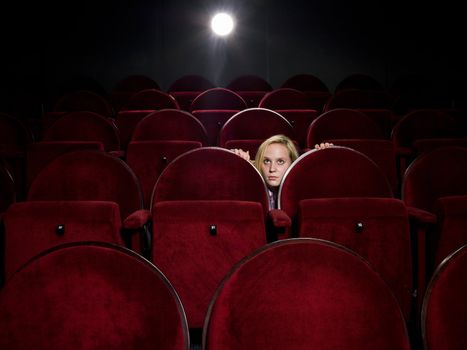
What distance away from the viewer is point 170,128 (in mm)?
1459

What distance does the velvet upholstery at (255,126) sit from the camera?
145 cm

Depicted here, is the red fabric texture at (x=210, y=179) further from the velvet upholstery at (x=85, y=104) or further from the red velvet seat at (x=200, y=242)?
the velvet upholstery at (x=85, y=104)

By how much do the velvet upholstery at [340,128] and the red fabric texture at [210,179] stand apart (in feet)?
1.63

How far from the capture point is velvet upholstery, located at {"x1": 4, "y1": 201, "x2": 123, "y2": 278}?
825 mm

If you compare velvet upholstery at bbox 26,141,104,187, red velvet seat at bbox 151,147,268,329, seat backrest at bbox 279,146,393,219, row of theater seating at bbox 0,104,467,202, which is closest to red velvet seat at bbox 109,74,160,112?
row of theater seating at bbox 0,104,467,202

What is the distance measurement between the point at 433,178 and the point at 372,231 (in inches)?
10.2

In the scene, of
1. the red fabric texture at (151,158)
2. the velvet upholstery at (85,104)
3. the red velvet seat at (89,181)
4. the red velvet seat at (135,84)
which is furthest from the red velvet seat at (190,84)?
the red velvet seat at (89,181)

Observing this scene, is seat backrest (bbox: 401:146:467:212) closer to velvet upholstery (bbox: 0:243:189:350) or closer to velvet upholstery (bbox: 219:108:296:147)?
velvet upholstery (bbox: 219:108:296:147)

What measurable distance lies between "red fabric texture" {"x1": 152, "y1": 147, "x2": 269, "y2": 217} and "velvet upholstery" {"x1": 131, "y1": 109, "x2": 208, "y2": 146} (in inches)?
19.3

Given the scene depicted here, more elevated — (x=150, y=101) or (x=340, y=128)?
(x=150, y=101)

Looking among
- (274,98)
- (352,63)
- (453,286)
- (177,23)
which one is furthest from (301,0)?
(453,286)

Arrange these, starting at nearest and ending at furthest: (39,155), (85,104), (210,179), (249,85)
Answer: (210,179) → (39,155) → (85,104) → (249,85)

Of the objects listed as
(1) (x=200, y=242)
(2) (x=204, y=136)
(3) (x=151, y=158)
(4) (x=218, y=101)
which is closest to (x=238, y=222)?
(1) (x=200, y=242)

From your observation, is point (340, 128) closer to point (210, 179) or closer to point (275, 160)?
point (275, 160)
